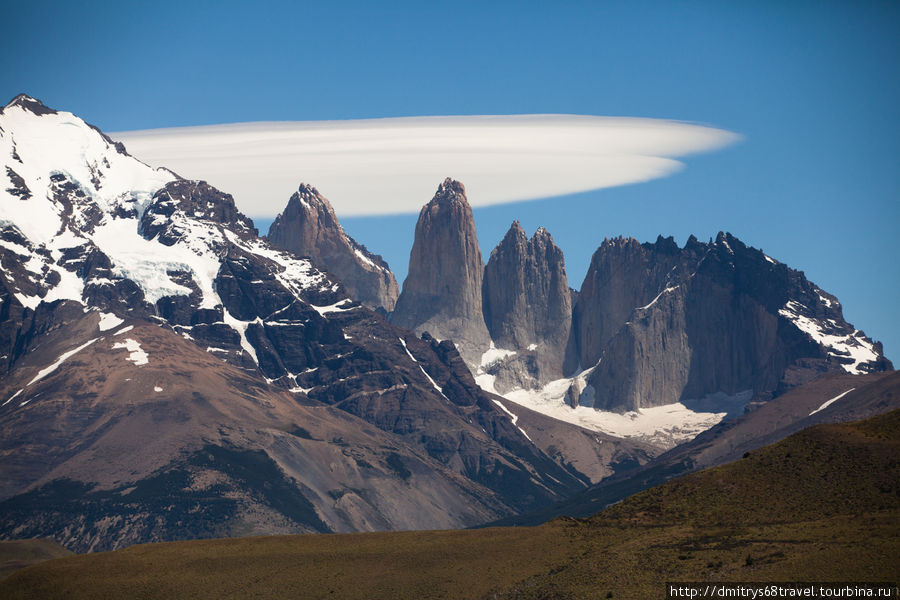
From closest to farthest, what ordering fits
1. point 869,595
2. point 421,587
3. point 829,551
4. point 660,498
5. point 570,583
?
point 869,595 → point 829,551 → point 570,583 → point 421,587 → point 660,498

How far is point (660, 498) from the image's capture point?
7657 inches

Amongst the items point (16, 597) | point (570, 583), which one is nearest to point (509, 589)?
point (570, 583)

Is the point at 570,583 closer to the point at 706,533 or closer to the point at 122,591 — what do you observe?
the point at 706,533

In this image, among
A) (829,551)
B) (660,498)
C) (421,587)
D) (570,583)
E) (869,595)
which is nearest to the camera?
(869,595)

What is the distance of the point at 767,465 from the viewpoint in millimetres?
193125

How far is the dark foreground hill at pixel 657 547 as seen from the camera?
15975 cm

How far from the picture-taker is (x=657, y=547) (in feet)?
563

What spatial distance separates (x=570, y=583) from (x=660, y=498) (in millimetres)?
33023

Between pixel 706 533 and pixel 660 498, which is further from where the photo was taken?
pixel 660 498

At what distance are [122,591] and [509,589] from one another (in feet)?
197

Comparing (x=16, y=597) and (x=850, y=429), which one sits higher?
(x=850, y=429)

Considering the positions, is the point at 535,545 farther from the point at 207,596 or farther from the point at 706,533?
the point at 207,596

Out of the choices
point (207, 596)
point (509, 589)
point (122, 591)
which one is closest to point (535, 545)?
point (509, 589)

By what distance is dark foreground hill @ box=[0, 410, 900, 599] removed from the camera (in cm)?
15975
